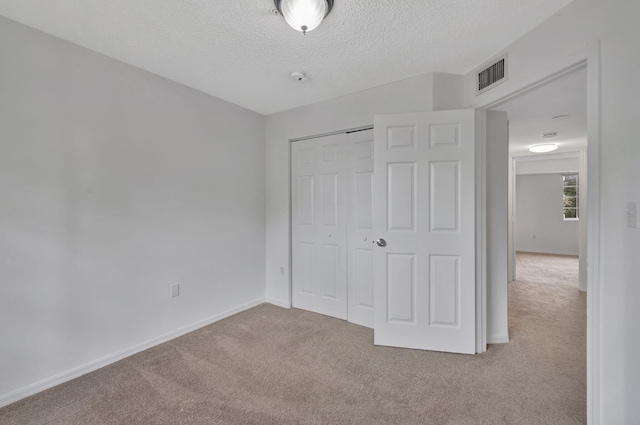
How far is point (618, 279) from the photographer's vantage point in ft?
4.14

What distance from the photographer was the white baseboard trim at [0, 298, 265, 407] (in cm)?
169

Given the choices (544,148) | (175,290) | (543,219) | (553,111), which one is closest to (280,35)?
(175,290)

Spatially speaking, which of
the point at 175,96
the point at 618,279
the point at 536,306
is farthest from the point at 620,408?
the point at 175,96

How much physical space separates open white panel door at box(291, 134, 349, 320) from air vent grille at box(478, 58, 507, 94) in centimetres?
132

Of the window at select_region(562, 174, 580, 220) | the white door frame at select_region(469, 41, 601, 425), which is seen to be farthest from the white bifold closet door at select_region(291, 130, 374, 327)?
the window at select_region(562, 174, 580, 220)

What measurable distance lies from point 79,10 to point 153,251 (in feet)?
5.70

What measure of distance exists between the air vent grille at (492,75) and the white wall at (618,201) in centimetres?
56

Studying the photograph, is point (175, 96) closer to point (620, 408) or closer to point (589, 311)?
point (589, 311)

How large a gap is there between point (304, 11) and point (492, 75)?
1.57 meters

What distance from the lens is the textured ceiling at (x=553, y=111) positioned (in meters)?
1.92

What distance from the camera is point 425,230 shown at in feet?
7.45

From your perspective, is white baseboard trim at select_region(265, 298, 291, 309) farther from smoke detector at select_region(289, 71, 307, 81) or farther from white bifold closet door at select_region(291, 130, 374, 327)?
smoke detector at select_region(289, 71, 307, 81)

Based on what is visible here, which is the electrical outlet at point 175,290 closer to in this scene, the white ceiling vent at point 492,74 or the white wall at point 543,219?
the white ceiling vent at point 492,74

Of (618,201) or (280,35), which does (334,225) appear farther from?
(618,201)
